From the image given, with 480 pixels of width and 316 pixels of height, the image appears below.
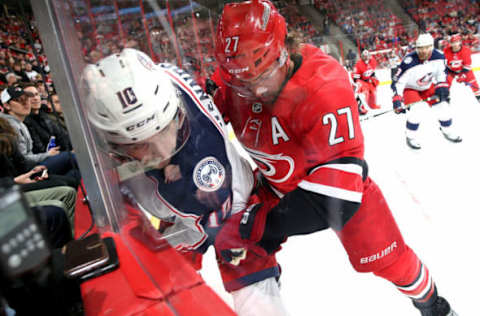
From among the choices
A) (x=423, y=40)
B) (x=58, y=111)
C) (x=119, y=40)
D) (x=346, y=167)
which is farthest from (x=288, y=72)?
(x=423, y=40)

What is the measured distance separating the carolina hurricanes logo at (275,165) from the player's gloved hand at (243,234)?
100mm

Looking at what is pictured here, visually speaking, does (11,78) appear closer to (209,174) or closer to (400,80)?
(209,174)

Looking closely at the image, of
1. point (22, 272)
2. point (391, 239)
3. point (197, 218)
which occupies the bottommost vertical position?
point (391, 239)

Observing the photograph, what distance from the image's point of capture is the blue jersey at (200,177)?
60cm

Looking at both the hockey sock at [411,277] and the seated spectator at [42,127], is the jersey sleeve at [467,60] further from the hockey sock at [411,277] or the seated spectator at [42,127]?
the seated spectator at [42,127]

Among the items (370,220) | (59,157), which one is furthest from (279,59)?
(59,157)

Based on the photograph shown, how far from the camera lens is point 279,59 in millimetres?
589

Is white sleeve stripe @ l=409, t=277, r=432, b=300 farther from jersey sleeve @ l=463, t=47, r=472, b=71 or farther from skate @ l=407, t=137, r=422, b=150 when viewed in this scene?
jersey sleeve @ l=463, t=47, r=472, b=71

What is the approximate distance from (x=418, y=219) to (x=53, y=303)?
42.4 inches

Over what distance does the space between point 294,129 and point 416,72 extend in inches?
43.6

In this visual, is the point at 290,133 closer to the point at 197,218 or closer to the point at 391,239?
the point at 197,218

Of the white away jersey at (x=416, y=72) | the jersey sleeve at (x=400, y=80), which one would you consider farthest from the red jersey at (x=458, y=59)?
the jersey sleeve at (x=400, y=80)

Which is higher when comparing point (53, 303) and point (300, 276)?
point (53, 303)

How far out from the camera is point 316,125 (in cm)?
57
